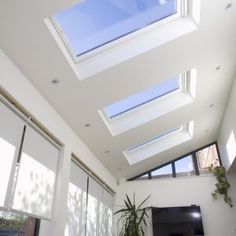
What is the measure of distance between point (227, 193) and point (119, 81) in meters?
5.10

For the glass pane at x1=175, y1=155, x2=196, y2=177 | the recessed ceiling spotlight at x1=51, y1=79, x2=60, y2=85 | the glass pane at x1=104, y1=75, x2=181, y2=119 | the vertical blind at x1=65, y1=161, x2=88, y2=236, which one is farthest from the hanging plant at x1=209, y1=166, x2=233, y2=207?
the recessed ceiling spotlight at x1=51, y1=79, x2=60, y2=85

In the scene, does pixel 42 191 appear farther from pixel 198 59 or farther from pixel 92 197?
pixel 198 59

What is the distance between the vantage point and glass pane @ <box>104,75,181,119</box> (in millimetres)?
5164

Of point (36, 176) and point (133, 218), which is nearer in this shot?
point (36, 176)

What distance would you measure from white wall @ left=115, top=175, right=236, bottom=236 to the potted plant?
33 cm

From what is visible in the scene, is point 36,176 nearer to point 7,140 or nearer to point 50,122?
point 7,140

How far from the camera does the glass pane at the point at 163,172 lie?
787 centimetres

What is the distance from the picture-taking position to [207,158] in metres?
7.95

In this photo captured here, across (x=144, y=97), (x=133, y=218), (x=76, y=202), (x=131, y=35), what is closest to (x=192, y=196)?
(x=133, y=218)

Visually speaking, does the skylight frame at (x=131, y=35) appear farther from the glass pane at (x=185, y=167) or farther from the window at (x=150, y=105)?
the glass pane at (x=185, y=167)

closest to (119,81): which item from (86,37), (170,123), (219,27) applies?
(86,37)

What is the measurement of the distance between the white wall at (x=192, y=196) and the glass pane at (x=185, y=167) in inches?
7.1

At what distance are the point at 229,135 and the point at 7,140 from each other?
5335 mm

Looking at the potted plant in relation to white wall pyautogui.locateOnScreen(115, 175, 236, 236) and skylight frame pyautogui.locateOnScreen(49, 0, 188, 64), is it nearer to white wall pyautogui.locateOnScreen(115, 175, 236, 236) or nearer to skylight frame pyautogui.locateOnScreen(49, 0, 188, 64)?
white wall pyautogui.locateOnScreen(115, 175, 236, 236)
